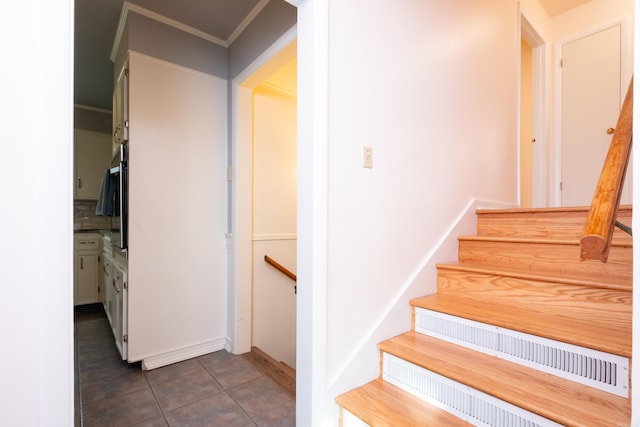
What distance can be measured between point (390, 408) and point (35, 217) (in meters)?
1.38

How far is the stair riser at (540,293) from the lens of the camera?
1260 mm

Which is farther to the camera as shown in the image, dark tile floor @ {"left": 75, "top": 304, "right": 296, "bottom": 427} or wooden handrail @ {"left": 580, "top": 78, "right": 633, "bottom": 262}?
dark tile floor @ {"left": 75, "top": 304, "right": 296, "bottom": 427}

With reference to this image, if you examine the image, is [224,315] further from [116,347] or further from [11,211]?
[11,211]

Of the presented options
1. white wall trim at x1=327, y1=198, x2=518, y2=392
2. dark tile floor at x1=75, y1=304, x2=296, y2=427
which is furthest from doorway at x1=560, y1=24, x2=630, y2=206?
dark tile floor at x1=75, y1=304, x2=296, y2=427

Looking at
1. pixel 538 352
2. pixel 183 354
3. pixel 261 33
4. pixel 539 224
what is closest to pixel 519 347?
pixel 538 352

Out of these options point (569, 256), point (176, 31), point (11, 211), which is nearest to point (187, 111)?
point (176, 31)

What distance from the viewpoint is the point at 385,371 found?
148 centimetres

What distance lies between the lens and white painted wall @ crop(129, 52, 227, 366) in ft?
7.15

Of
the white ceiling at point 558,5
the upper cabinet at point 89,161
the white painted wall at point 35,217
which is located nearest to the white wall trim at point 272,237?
the white painted wall at point 35,217

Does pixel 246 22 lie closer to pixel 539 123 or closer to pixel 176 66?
pixel 176 66

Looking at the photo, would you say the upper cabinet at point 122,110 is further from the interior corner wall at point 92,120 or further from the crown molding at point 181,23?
the interior corner wall at point 92,120

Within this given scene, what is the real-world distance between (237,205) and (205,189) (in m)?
0.30

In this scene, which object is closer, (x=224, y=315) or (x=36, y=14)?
(x=36, y=14)

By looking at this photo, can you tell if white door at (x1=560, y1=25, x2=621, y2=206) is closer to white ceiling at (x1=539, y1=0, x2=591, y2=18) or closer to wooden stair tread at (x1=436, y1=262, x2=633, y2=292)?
white ceiling at (x1=539, y1=0, x2=591, y2=18)
